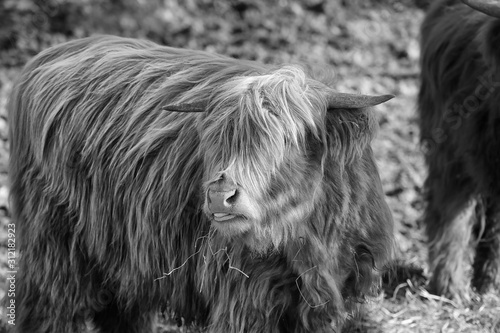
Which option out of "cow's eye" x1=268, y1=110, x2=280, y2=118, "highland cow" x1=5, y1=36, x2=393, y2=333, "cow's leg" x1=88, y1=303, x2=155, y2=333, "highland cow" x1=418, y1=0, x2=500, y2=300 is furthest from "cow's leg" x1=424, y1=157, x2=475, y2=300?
"cow's eye" x1=268, y1=110, x2=280, y2=118

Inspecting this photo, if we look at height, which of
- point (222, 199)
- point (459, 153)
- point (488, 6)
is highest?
point (488, 6)

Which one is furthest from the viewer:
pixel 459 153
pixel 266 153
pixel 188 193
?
pixel 459 153

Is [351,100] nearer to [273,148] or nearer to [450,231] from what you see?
[273,148]

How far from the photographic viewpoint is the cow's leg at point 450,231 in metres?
4.95

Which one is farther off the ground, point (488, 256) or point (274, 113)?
point (274, 113)

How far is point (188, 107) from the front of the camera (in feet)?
10.5

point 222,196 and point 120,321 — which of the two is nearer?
point 222,196

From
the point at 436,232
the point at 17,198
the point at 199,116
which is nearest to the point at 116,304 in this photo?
the point at 17,198

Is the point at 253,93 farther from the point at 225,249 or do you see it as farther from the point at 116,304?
the point at 116,304

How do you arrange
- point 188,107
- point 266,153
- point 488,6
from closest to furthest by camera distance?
point 266,153 < point 188,107 < point 488,6

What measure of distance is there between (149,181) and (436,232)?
2.33 metres

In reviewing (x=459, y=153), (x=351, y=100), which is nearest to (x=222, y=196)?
(x=351, y=100)

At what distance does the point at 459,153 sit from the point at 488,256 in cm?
72

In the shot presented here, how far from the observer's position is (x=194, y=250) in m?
3.42
